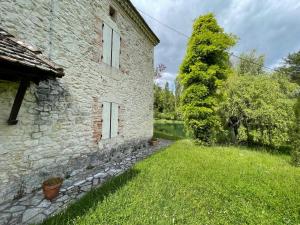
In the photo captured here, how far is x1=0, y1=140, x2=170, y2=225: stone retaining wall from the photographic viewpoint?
296 centimetres

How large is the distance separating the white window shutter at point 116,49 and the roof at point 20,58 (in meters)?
3.56

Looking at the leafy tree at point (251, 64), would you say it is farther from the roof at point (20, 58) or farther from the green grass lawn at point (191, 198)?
the roof at point (20, 58)

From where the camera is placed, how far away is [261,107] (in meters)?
9.56

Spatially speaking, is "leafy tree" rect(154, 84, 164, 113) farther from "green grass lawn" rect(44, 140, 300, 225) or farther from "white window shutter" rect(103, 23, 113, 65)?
"green grass lawn" rect(44, 140, 300, 225)

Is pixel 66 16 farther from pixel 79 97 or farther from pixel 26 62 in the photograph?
pixel 26 62

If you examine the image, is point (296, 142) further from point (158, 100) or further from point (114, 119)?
point (158, 100)

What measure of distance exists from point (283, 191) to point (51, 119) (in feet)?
19.0

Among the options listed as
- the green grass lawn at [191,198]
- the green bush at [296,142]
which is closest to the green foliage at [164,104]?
the green bush at [296,142]

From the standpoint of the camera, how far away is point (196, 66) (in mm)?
10078

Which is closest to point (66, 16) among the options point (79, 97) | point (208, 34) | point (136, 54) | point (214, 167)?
point (79, 97)

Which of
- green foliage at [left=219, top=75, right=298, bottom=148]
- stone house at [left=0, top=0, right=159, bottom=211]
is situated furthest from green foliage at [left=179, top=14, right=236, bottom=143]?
stone house at [left=0, top=0, right=159, bottom=211]

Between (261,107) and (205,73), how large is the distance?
352 cm

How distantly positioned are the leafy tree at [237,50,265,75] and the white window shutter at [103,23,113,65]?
13.3 metres

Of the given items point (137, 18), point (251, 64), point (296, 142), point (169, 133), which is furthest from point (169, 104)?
point (296, 142)
